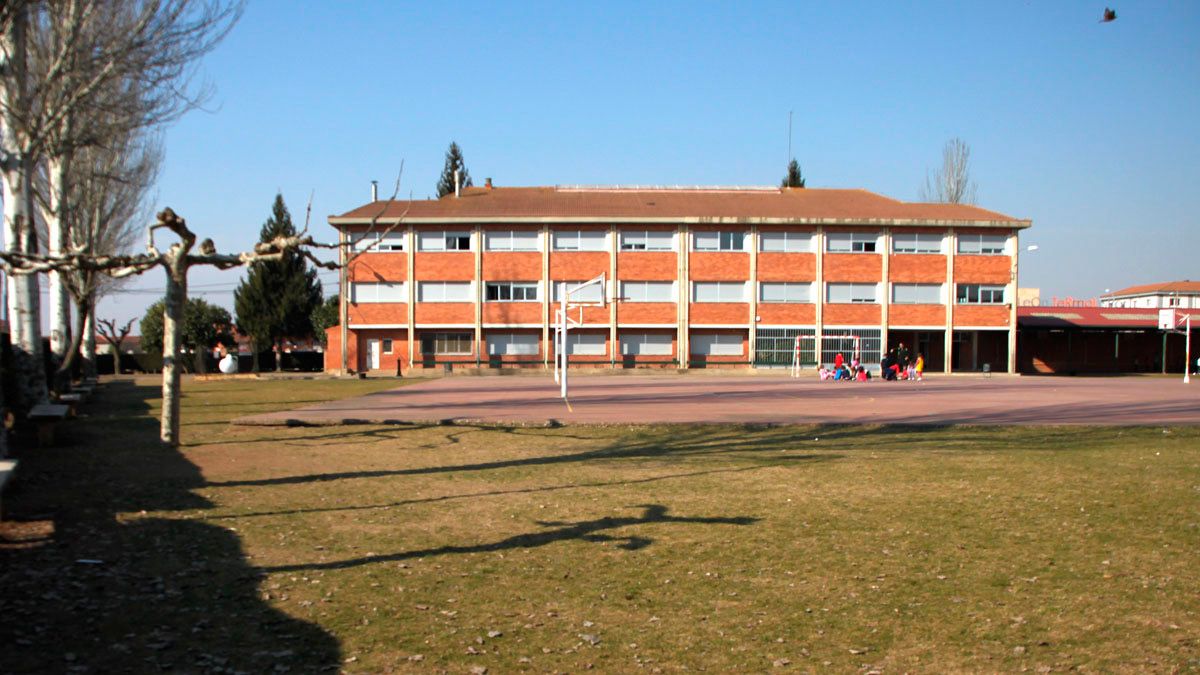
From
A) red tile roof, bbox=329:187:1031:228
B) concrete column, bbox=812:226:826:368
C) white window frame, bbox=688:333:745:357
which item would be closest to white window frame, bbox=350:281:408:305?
red tile roof, bbox=329:187:1031:228

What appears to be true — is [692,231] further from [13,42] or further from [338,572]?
[338,572]

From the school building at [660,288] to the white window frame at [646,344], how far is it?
0.24 feet

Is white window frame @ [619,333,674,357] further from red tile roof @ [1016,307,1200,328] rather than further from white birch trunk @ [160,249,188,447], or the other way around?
white birch trunk @ [160,249,188,447]

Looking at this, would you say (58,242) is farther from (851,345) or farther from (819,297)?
(851,345)

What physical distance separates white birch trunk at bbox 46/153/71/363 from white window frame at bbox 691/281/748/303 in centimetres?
3706

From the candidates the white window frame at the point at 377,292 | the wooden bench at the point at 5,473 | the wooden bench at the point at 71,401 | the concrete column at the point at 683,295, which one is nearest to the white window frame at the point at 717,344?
the concrete column at the point at 683,295

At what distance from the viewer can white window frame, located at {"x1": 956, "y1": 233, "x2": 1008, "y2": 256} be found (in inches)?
2293

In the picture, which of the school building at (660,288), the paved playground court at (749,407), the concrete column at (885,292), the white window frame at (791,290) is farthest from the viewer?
the white window frame at (791,290)

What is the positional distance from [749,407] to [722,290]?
33.6 m

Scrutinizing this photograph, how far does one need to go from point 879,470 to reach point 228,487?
8.46 m

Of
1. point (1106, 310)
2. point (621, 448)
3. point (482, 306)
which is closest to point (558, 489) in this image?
point (621, 448)

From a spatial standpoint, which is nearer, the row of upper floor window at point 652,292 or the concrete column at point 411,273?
the concrete column at point 411,273

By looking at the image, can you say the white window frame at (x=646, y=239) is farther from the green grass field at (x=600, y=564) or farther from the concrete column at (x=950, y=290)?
the green grass field at (x=600, y=564)

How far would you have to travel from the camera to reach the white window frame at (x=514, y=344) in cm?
5719
